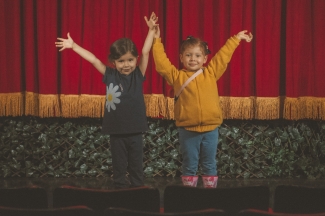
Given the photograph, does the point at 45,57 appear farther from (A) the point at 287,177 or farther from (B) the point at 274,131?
(A) the point at 287,177

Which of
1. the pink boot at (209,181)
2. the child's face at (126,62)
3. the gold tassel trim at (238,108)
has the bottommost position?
the pink boot at (209,181)

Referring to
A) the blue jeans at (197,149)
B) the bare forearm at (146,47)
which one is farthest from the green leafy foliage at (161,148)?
the bare forearm at (146,47)

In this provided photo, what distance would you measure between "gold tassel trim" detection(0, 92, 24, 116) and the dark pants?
1.45 m

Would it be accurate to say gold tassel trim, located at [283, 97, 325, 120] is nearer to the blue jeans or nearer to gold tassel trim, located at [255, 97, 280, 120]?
gold tassel trim, located at [255, 97, 280, 120]

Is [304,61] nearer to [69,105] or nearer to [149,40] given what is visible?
[149,40]

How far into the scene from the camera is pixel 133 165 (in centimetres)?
297

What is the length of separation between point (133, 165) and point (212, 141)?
0.54 metres

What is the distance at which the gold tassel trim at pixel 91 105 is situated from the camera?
402cm

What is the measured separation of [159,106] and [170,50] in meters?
0.51

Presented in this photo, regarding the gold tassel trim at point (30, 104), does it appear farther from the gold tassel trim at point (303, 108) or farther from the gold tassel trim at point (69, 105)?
the gold tassel trim at point (303, 108)

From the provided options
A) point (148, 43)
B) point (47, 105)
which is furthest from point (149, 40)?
point (47, 105)

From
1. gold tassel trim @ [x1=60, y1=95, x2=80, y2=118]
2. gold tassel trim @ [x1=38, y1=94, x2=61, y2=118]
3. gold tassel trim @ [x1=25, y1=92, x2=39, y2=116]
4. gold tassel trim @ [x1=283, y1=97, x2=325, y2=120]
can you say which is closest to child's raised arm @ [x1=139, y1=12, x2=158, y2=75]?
gold tassel trim @ [x1=60, y1=95, x2=80, y2=118]

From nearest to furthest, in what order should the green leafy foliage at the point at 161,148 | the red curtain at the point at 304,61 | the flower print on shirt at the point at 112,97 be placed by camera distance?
the flower print on shirt at the point at 112,97 → the red curtain at the point at 304,61 → the green leafy foliage at the point at 161,148

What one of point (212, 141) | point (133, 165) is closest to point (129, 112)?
point (133, 165)
